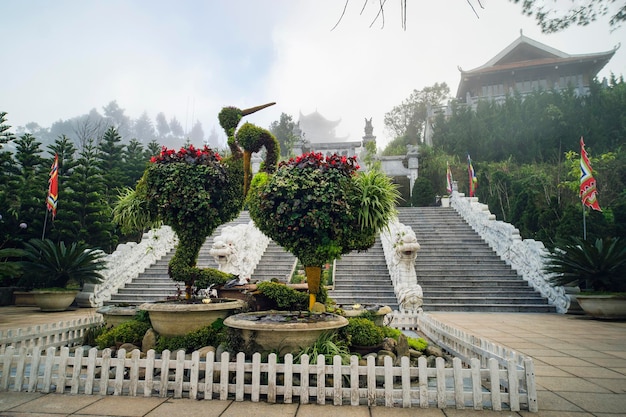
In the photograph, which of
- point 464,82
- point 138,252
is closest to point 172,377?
point 138,252

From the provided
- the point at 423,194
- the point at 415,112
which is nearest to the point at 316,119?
the point at 415,112

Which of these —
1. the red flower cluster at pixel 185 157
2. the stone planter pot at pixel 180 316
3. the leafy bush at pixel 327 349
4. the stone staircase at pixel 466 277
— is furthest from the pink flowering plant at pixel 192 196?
the stone staircase at pixel 466 277

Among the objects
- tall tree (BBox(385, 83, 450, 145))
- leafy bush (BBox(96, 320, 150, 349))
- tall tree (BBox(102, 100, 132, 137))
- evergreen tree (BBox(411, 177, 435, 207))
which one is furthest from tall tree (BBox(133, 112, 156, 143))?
leafy bush (BBox(96, 320, 150, 349))

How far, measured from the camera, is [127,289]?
1058cm

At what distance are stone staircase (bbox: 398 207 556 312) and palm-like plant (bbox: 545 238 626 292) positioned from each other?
1.23 m

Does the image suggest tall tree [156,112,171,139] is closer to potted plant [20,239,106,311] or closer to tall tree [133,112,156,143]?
tall tree [133,112,156,143]

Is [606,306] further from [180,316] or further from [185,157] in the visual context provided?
[185,157]

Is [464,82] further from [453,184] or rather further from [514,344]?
[514,344]

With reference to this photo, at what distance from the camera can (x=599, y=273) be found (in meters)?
8.02

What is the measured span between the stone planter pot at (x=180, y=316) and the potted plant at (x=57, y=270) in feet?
21.4

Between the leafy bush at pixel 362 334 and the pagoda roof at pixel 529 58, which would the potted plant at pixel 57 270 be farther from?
the pagoda roof at pixel 529 58

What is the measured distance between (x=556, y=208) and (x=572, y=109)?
1555cm

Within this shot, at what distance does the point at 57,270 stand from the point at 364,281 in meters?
8.24

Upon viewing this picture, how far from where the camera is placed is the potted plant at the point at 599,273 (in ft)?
25.0
